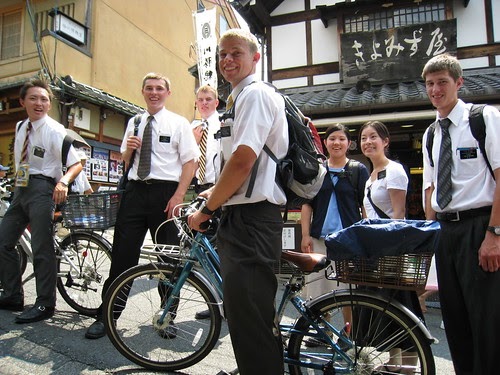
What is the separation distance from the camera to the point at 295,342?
2.41 m

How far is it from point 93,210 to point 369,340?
101 inches

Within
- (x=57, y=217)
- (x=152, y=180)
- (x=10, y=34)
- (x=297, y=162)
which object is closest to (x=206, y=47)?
(x=10, y=34)

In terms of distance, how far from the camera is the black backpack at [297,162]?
2084mm

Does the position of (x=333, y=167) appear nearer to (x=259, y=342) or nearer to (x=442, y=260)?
(x=442, y=260)

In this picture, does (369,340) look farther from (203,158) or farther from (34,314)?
(34,314)

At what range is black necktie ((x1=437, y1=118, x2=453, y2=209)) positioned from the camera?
7.87 ft

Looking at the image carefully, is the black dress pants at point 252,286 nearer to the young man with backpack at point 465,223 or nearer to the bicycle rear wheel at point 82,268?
the young man with backpack at point 465,223

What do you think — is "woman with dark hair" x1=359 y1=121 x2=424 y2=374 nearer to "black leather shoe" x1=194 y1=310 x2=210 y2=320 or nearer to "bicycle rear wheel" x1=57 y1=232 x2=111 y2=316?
"black leather shoe" x1=194 y1=310 x2=210 y2=320

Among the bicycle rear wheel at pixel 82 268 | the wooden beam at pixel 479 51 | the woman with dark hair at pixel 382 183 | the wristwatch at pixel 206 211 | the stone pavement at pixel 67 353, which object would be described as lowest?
the stone pavement at pixel 67 353

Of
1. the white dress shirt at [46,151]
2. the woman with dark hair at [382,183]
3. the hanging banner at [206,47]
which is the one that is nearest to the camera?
the woman with dark hair at [382,183]

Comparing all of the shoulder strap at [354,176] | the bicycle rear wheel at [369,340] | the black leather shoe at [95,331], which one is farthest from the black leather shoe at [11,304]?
the shoulder strap at [354,176]

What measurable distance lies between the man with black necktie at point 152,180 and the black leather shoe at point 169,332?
0.76 m

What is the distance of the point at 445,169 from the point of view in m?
2.43

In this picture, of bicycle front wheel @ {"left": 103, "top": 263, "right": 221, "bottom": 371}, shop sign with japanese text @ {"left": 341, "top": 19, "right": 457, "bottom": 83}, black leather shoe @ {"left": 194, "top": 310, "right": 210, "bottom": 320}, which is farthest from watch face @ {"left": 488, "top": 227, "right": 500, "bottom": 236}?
shop sign with japanese text @ {"left": 341, "top": 19, "right": 457, "bottom": 83}
